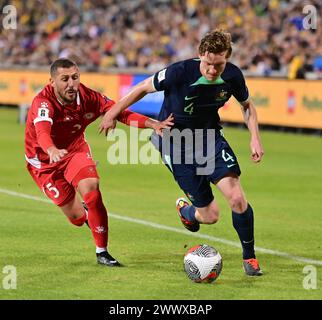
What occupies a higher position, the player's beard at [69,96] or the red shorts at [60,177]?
the player's beard at [69,96]

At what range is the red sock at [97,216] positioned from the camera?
31.0ft

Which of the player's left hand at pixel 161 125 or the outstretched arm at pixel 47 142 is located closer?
the outstretched arm at pixel 47 142

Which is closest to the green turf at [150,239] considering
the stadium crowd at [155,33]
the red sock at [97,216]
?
the red sock at [97,216]

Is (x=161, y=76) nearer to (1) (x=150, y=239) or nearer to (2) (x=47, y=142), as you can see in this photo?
(2) (x=47, y=142)

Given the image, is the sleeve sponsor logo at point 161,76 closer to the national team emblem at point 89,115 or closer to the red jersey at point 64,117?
the red jersey at point 64,117

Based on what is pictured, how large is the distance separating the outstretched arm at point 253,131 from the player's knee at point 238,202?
47cm

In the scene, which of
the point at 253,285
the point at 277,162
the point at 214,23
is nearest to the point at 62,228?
the point at 253,285

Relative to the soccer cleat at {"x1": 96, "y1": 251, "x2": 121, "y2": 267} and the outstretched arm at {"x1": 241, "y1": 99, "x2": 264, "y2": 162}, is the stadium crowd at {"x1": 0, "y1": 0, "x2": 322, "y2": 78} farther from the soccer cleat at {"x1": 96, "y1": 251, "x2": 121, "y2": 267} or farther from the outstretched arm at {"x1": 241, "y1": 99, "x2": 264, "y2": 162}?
the soccer cleat at {"x1": 96, "y1": 251, "x2": 121, "y2": 267}

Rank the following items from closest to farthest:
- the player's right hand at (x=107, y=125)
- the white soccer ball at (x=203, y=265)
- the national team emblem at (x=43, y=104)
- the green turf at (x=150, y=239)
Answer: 1. the green turf at (x=150, y=239)
2. the white soccer ball at (x=203, y=265)
3. the player's right hand at (x=107, y=125)
4. the national team emblem at (x=43, y=104)

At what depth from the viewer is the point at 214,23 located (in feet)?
104

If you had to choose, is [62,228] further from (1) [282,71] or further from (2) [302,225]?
(1) [282,71]

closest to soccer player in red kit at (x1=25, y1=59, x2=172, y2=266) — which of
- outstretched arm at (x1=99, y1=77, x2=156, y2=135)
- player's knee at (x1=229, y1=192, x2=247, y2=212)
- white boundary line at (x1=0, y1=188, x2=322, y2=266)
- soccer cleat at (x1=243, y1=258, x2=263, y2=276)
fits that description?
outstretched arm at (x1=99, y1=77, x2=156, y2=135)

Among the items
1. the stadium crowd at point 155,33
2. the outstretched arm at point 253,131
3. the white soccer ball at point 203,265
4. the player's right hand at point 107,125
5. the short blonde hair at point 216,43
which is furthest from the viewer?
the stadium crowd at point 155,33

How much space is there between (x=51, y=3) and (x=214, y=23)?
37.3ft
